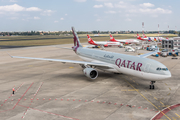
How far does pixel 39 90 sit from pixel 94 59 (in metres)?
14.6

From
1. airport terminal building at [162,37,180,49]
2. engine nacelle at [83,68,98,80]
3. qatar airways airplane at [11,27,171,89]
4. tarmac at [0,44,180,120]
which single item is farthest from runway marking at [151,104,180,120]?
airport terminal building at [162,37,180,49]

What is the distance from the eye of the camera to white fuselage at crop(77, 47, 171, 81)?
23703 millimetres

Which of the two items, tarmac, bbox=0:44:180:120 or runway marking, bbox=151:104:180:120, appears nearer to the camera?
runway marking, bbox=151:104:180:120

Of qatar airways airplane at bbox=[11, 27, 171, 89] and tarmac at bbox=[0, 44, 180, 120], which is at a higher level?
qatar airways airplane at bbox=[11, 27, 171, 89]

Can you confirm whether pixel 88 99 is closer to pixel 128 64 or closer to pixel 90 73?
pixel 90 73

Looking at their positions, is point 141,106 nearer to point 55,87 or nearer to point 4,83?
point 55,87

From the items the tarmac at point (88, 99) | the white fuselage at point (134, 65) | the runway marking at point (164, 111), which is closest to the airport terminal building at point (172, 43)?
the tarmac at point (88, 99)

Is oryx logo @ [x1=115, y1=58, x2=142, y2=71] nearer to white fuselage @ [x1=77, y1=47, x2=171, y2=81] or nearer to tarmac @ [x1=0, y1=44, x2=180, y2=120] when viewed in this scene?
white fuselage @ [x1=77, y1=47, x2=171, y2=81]

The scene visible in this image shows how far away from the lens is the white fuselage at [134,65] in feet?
77.8

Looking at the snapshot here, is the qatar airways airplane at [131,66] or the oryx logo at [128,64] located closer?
the qatar airways airplane at [131,66]

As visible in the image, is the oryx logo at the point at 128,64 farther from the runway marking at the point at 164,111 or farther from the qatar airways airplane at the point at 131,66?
the runway marking at the point at 164,111

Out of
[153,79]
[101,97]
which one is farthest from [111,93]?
[153,79]

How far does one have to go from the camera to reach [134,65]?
86.6 feet

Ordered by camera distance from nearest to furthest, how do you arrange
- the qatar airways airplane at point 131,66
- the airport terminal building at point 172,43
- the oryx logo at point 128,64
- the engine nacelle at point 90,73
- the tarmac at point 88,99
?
the tarmac at point 88,99 < the qatar airways airplane at point 131,66 < the oryx logo at point 128,64 < the engine nacelle at point 90,73 < the airport terminal building at point 172,43
